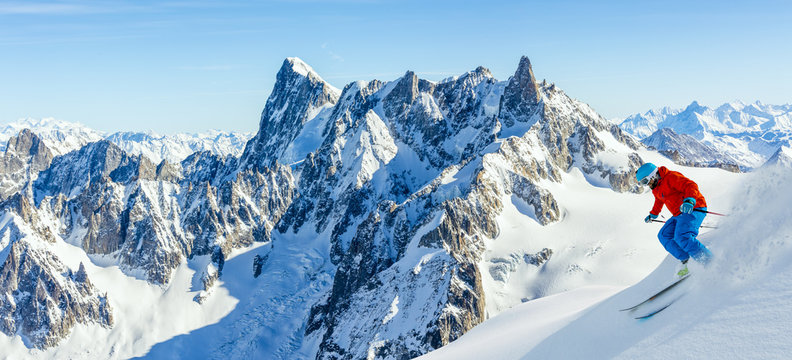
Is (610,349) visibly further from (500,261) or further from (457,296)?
(500,261)

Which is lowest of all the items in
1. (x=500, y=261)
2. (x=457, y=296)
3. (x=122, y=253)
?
(x=457, y=296)

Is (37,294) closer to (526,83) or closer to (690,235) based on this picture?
(526,83)

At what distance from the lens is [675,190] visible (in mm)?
13484

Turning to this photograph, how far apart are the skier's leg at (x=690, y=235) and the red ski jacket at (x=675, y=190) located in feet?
2.21

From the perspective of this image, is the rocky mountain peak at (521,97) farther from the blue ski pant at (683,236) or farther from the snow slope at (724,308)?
the snow slope at (724,308)

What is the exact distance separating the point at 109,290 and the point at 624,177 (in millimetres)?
190377

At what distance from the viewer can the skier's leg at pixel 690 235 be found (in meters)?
10.4

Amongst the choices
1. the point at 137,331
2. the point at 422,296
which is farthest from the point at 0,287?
the point at 422,296

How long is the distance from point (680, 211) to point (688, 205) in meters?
0.56

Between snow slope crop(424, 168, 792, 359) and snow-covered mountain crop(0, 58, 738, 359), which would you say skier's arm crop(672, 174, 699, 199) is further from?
snow-covered mountain crop(0, 58, 738, 359)

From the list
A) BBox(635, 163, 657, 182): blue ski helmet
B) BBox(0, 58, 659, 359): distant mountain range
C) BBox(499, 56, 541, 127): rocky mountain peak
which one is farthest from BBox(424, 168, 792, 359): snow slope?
BBox(499, 56, 541, 127): rocky mountain peak

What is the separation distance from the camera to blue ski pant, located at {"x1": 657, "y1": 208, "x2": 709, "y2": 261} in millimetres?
10812

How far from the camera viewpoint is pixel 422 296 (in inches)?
4210

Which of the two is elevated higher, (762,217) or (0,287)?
(0,287)
